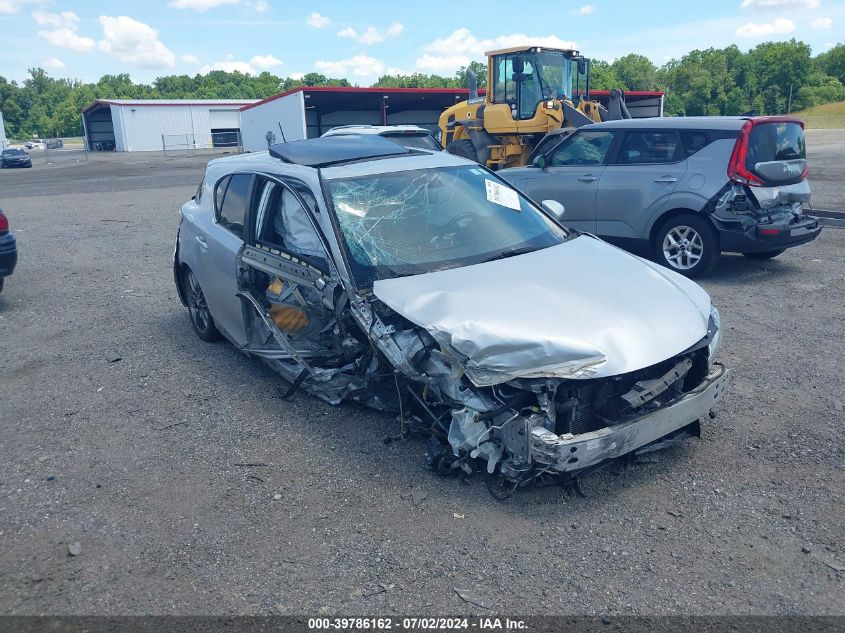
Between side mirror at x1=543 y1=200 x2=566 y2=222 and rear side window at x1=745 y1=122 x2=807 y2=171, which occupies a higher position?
rear side window at x1=745 y1=122 x2=807 y2=171

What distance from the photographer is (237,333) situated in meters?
5.46

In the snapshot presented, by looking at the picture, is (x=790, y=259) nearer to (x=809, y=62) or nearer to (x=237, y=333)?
(x=237, y=333)

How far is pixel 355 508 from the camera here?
146 inches

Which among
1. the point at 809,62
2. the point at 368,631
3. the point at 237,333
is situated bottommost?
the point at 368,631

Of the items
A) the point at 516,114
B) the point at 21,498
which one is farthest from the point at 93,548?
the point at 516,114

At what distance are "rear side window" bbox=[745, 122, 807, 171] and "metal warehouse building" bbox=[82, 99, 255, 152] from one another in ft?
176

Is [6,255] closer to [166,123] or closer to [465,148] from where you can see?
[465,148]

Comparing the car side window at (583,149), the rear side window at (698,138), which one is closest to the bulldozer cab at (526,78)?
the car side window at (583,149)

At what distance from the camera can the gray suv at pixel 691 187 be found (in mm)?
7809

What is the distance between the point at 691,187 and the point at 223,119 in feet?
205

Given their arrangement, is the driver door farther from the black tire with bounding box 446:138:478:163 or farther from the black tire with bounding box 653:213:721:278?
the black tire with bounding box 446:138:478:163

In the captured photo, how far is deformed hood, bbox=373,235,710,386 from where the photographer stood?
136 inches

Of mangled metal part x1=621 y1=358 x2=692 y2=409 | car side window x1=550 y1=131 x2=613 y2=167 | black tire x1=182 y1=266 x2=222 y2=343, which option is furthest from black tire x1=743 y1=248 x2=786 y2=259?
black tire x1=182 y1=266 x2=222 y2=343

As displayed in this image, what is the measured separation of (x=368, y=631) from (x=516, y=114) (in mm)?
13171
